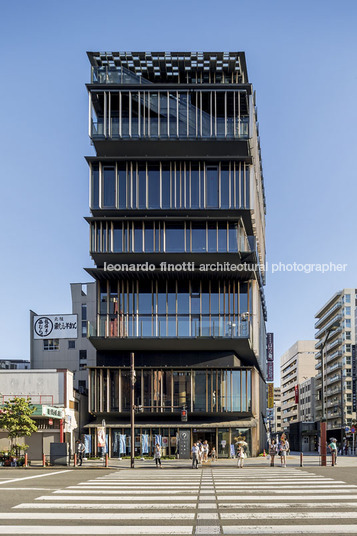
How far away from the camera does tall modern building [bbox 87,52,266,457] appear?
179 feet

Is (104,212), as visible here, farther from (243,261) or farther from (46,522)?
(46,522)

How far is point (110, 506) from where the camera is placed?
18250mm

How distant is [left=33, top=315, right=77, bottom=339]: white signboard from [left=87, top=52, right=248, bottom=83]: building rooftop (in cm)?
3393

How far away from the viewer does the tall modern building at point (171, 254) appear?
54.4 m

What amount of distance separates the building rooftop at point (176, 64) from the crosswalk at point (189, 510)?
40.3 m

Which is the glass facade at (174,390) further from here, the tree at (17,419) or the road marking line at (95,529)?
the road marking line at (95,529)

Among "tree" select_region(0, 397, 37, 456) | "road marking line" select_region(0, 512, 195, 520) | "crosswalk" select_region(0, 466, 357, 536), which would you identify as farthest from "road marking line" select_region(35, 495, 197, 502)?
"tree" select_region(0, 397, 37, 456)

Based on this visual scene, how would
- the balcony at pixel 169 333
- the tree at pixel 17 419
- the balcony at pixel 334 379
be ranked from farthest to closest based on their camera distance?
the balcony at pixel 334 379
the balcony at pixel 169 333
the tree at pixel 17 419

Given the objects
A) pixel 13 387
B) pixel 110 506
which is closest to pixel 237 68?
pixel 13 387

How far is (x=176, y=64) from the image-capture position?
188 ft

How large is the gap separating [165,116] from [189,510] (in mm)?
42437

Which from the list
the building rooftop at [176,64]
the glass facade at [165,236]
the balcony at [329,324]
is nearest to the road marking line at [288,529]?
the glass facade at [165,236]

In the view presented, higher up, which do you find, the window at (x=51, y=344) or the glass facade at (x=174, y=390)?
the window at (x=51, y=344)

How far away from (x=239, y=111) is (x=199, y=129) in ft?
11.5
